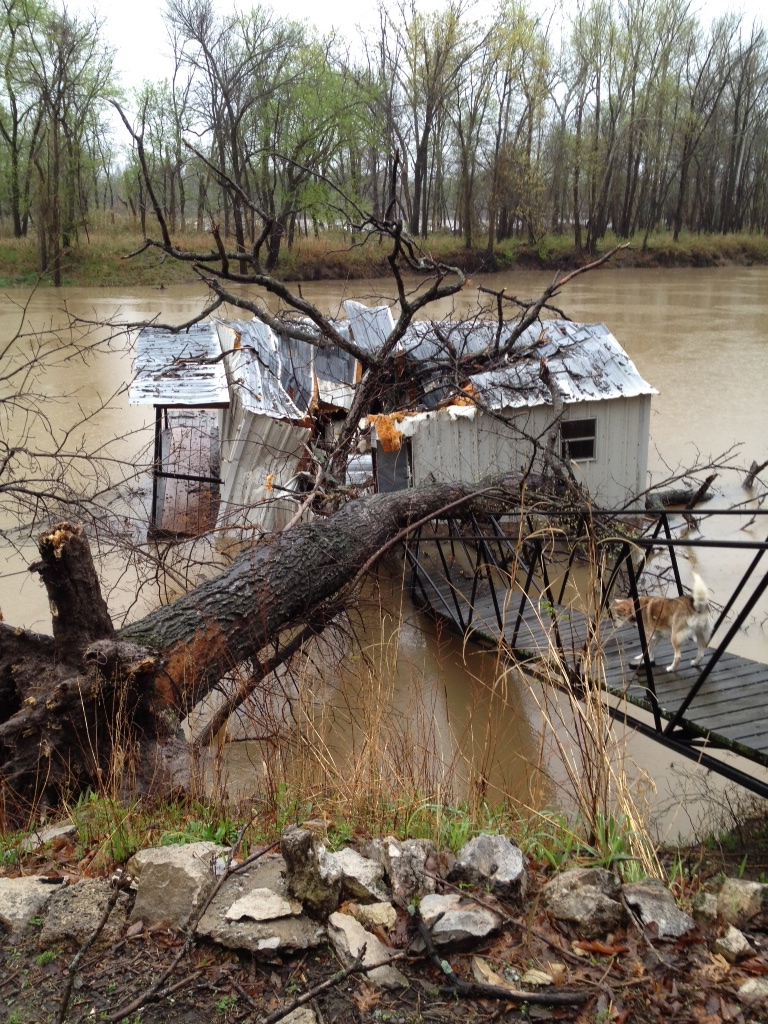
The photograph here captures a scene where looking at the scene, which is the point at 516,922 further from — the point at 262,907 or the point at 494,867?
the point at 262,907

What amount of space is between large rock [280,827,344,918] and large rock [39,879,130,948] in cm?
59

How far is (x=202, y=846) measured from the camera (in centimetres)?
312

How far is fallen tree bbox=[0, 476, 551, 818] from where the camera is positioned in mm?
4098

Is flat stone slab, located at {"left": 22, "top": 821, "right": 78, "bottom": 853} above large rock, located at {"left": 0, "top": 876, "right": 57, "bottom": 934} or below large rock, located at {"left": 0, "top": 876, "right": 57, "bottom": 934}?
below

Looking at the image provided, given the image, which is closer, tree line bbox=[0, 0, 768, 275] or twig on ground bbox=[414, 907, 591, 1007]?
twig on ground bbox=[414, 907, 591, 1007]

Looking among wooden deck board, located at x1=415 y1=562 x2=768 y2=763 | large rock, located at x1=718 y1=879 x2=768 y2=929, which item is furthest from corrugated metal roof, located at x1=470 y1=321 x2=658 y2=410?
large rock, located at x1=718 y1=879 x2=768 y2=929

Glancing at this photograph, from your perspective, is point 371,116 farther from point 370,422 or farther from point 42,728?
point 42,728

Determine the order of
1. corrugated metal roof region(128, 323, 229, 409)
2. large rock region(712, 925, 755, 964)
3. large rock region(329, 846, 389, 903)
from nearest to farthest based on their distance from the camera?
1. large rock region(712, 925, 755, 964)
2. large rock region(329, 846, 389, 903)
3. corrugated metal roof region(128, 323, 229, 409)

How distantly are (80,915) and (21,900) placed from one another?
26 cm

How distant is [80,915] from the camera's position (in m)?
2.76

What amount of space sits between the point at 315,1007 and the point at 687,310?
103 feet

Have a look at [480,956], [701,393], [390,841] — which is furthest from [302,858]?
[701,393]

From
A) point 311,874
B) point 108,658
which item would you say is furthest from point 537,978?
point 108,658

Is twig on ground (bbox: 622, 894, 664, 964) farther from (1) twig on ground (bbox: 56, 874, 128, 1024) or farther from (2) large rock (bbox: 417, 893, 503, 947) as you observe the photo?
(1) twig on ground (bbox: 56, 874, 128, 1024)
